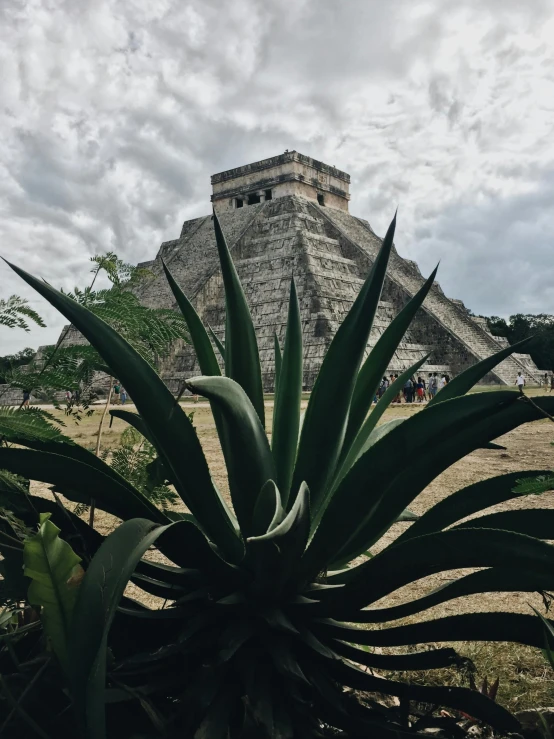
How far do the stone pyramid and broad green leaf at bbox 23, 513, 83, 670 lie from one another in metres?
18.5

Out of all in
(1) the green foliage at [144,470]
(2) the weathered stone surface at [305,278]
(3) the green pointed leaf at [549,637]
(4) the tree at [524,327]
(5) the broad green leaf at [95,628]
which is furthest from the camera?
(4) the tree at [524,327]

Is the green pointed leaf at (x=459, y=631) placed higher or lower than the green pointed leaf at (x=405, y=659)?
higher

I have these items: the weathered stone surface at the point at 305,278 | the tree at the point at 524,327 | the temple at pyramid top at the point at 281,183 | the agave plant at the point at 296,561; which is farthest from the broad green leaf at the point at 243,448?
the tree at the point at 524,327

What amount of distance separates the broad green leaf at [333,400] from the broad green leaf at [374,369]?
168 millimetres

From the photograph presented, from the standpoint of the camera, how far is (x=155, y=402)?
109 centimetres

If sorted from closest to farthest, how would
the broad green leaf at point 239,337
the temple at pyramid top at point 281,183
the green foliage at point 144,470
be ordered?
1. the broad green leaf at point 239,337
2. the green foliage at point 144,470
3. the temple at pyramid top at point 281,183

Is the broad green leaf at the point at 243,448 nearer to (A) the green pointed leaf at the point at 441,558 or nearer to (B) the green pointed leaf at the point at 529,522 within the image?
(A) the green pointed leaf at the point at 441,558

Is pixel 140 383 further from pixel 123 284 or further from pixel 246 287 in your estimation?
pixel 246 287

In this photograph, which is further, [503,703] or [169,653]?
[503,703]

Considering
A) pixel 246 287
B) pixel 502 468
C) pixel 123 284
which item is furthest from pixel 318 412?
pixel 246 287

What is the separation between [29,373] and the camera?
56.4 inches

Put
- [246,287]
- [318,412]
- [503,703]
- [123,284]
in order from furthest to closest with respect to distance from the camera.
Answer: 1. [246,287]
2. [123,284]
3. [503,703]
4. [318,412]

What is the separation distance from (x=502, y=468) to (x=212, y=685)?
545 cm

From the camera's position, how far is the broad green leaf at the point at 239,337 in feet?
4.32
